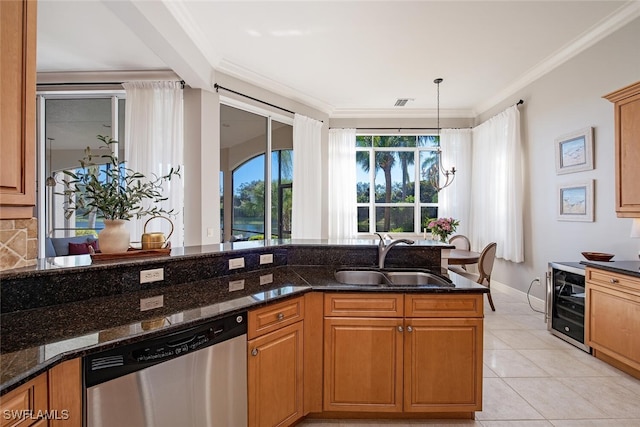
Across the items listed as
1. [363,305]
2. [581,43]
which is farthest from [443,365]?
[581,43]

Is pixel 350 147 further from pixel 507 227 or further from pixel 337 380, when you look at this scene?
pixel 337 380

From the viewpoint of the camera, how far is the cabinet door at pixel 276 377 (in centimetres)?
152

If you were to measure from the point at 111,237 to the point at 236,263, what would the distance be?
740 millimetres

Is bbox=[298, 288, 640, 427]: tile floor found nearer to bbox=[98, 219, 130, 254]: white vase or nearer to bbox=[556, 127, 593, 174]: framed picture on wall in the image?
bbox=[98, 219, 130, 254]: white vase

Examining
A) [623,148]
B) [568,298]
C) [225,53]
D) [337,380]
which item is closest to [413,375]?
[337,380]

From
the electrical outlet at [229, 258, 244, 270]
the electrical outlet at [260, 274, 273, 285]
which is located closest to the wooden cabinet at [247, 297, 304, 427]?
the electrical outlet at [260, 274, 273, 285]

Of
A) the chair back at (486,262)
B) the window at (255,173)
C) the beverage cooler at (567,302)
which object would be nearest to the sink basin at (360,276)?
the beverage cooler at (567,302)

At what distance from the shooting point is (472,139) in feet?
18.6

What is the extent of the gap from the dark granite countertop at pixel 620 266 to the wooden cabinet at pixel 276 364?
100 inches

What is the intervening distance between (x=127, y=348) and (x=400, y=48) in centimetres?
377

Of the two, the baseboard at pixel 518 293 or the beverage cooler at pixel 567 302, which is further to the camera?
the baseboard at pixel 518 293

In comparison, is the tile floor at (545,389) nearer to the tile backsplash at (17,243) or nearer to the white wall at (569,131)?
the white wall at (569,131)

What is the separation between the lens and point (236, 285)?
70.7 inches

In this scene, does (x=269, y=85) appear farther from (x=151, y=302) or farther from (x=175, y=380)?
(x=175, y=380)
